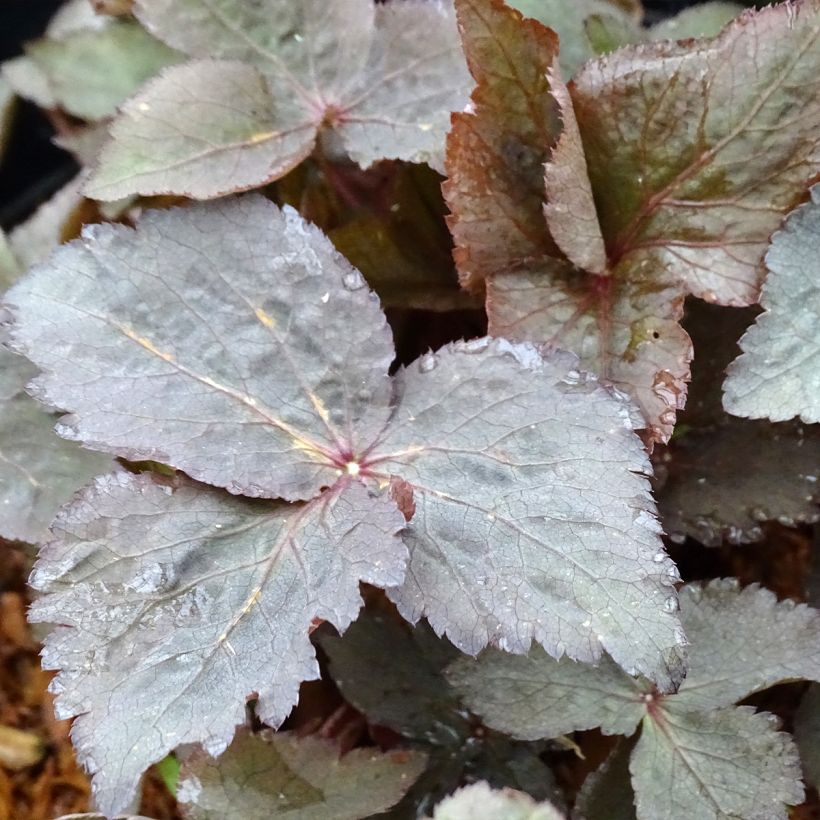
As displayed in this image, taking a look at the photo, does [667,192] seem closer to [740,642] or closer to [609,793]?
[740,642]

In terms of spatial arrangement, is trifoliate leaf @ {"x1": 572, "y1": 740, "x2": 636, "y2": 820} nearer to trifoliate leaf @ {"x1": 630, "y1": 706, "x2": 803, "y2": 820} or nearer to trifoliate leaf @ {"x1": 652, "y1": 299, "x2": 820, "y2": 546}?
trifoliate leaf @ {"x1": 630, "y1": 706, "x2": 803, "y2": 820}

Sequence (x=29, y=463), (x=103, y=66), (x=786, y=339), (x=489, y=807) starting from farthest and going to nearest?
(x=103, y=66), (x=29, y=463), (x=786, y=339), (x=489, y=807)

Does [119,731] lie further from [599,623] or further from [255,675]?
[599,623]

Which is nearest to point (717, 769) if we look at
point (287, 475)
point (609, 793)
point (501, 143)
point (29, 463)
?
point (609, 793)

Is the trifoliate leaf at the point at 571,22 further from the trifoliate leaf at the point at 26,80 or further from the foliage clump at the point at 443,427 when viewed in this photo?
the trifoliate leaf at the point at 26,80

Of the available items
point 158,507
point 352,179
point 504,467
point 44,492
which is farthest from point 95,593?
point 352,179
